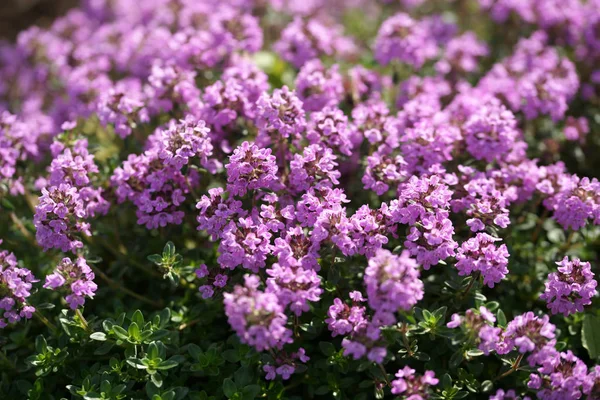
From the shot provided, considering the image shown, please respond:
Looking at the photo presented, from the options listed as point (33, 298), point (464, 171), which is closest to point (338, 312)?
point (464, 171)

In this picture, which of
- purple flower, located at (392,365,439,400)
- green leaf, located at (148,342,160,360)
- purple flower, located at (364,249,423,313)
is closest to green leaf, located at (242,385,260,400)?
green leaf, located at (148,342,160,360)

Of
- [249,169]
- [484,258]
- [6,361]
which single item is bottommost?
[6,361]

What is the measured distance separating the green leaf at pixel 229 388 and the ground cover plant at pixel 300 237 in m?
0.01

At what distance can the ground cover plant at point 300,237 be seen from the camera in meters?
3.30

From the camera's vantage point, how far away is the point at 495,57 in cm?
626

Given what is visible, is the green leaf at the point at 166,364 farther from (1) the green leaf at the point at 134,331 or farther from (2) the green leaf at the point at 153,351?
(1) the green leaf at the point at 134,331

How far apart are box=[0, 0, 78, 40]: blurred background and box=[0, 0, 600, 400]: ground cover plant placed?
13.5ft

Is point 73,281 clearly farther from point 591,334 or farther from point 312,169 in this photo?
point 591,334

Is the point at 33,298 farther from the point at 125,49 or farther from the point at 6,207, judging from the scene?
the point at 125,49

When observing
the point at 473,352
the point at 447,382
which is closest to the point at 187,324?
the point at 447,382

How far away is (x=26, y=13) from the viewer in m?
8.87

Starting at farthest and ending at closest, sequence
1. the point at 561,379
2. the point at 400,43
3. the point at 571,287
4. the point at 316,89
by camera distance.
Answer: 1. the point at 400,43
2. the point at 316,89
3. the point at 571,287
4. the point at 561,379

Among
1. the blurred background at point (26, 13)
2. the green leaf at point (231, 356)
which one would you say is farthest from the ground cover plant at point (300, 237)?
the blurred background at point (26, 13)

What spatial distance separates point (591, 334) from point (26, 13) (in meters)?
8.52
